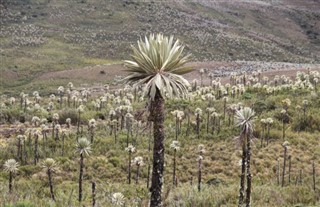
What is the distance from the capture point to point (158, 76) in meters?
15.2

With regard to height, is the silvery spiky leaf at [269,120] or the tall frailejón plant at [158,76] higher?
the tall frailejón plant at [158,76]

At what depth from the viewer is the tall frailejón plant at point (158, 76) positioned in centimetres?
1534

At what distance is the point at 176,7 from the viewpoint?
485 feet

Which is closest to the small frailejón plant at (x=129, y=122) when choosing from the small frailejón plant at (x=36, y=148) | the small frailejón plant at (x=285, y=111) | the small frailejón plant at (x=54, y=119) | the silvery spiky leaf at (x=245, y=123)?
the small frailejón plant at (x=54, y=119)

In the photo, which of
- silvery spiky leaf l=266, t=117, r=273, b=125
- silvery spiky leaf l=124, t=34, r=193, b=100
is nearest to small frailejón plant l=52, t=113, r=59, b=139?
silvery spiky leaf l=266, t=117, r=273, b=125


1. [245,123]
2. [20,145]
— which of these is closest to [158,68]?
[245,123]

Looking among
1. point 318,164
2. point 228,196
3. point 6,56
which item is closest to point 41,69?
point 6,56

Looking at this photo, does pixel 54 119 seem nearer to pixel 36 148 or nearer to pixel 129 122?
pixel 129 122

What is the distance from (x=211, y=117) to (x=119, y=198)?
31343 millimetres

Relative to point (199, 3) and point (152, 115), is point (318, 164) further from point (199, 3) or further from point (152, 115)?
point (199, 3)

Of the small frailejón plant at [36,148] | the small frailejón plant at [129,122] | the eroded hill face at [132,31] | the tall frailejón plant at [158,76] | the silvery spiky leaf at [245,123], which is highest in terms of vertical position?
the eroded hill face at [132,31]

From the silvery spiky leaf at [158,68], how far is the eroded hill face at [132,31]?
75650 mm

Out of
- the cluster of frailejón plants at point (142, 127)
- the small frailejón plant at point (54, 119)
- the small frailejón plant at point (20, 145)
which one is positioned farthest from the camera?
the small frailejón plant at point (54, 119)

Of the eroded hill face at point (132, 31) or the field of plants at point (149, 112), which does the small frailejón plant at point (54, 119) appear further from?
the eroded hill face at point (132, 31)
